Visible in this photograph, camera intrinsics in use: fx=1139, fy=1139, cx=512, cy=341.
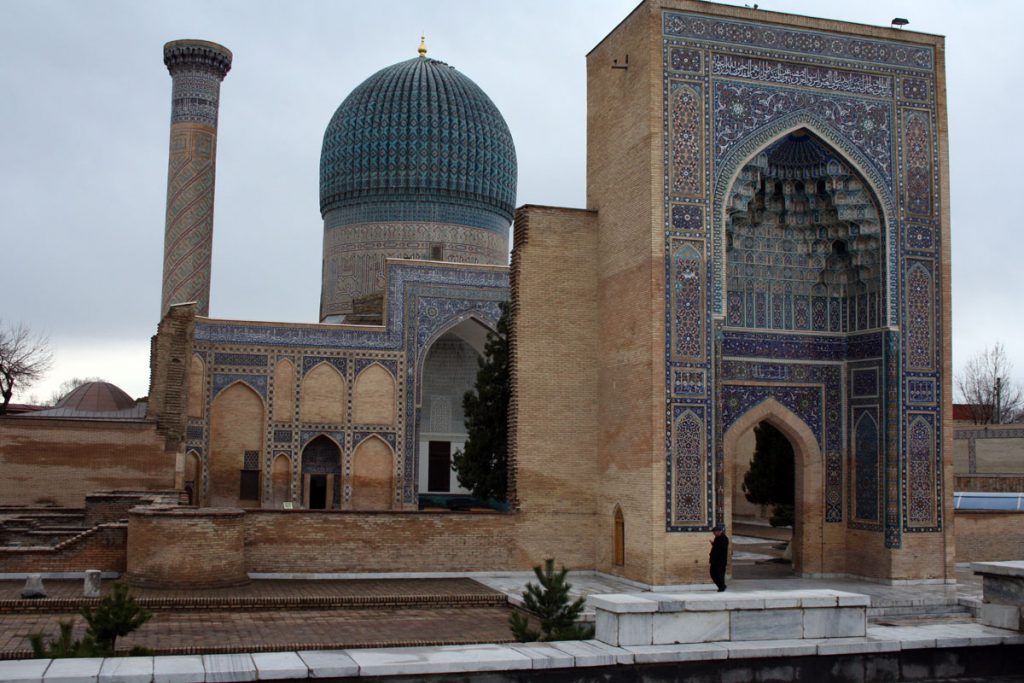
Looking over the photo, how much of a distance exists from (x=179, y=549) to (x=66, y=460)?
19.4 feet

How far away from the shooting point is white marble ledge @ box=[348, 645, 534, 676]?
14.9ft

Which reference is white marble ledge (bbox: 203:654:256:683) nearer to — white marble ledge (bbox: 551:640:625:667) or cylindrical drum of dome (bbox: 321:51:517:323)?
white marble ledge (bbox: 551:640:625:667)

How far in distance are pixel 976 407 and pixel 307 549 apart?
79.4 feet

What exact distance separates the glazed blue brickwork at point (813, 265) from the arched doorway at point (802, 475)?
10 centimetres

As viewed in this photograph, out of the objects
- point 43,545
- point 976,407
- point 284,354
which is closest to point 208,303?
point 284,354

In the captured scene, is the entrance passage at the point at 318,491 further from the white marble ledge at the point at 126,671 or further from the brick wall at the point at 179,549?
the white marble ledge at the point at 126,671

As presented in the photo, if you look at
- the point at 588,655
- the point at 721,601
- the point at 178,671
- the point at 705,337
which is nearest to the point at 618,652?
the point at 588,655

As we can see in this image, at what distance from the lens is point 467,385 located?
21.9 meters

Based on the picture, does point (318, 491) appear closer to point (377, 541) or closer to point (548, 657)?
point (377, 541)

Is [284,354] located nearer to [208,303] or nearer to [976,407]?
[208,303]

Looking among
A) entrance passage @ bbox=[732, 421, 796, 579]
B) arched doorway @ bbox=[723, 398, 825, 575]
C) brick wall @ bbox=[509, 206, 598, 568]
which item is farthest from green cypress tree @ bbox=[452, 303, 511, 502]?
arched doorway @ bbox=[723, 398, 825, 575]

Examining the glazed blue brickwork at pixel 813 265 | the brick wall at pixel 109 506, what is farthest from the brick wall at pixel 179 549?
the glazed blue brickwork at pixel 813 265

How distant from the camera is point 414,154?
22.3 metres

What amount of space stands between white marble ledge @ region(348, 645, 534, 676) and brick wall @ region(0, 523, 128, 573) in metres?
5.35
